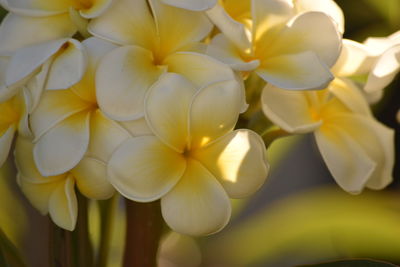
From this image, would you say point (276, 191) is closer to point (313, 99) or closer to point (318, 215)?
point (318, 215)

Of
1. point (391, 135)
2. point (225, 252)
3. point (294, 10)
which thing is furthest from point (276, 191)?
point (294, 10)

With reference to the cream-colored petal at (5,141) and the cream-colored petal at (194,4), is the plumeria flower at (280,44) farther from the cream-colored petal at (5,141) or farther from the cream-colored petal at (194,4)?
the cream-colored petal at (5,141)

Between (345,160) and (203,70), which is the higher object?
(203,70)

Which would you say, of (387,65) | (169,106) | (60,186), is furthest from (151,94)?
(387,65)

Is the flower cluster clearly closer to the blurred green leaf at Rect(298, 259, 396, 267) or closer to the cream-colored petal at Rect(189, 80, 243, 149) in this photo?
the cream-colored petal at Rect(189, 80, 243, 149)

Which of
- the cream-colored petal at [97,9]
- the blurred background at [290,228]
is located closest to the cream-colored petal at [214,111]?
the cream-colored petal at [97,9]

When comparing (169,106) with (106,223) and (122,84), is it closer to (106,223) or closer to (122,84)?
(122,84)
